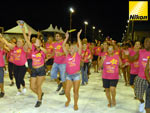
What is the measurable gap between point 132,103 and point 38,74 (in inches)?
122

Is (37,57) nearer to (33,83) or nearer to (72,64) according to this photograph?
(33,83)

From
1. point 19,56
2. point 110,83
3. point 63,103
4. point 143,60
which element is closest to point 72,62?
point 110,83

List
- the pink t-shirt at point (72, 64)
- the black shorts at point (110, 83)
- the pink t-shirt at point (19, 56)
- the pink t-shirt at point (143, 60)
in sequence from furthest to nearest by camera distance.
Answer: the pink t-shirt at point (19, 56)
the black shorts at point (110, 83)
the pink t-shirt at point (72, 64)
the pink t-shirt at point (143, 60)

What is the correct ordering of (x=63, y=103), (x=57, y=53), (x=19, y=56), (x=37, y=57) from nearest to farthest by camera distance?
(x=37, y=57) < (x=63, y=103) < (x=19, y=56) < (x=57, y=53)

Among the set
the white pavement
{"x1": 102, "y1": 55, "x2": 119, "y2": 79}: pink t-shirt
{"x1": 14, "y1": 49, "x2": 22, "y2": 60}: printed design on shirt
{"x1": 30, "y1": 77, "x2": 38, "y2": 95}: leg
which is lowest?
the white pavement

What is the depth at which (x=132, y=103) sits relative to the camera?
609 centimetres

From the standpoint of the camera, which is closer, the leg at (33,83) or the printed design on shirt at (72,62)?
the printed design on shirt at (72,62)

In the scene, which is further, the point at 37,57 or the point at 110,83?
the point at 37,57

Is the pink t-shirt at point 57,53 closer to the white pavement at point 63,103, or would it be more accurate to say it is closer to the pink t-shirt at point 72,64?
the white pavement at point 63,103

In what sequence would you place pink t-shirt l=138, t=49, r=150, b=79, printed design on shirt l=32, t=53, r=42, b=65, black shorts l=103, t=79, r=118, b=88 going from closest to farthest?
pink t-shirt l=138, t=49, r=150, b=79 < black shorts l=103, t=79, r=118, b=88 < printed design on shirt l=32, t=53, r=42, b=65

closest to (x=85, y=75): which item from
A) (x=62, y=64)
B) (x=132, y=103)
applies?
(x=62, y=64)

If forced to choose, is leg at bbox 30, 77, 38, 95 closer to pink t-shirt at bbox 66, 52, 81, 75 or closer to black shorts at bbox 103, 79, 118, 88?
pink t-shirt at bbox 66, 52, 81, 75

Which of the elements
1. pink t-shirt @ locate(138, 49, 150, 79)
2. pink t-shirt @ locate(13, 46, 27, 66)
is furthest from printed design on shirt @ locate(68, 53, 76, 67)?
pink t-shirt @ locate(13, 46, 27, 66)

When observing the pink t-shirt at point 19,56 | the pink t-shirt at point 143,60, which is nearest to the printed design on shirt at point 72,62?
the pink t-shirt at point 143,60
